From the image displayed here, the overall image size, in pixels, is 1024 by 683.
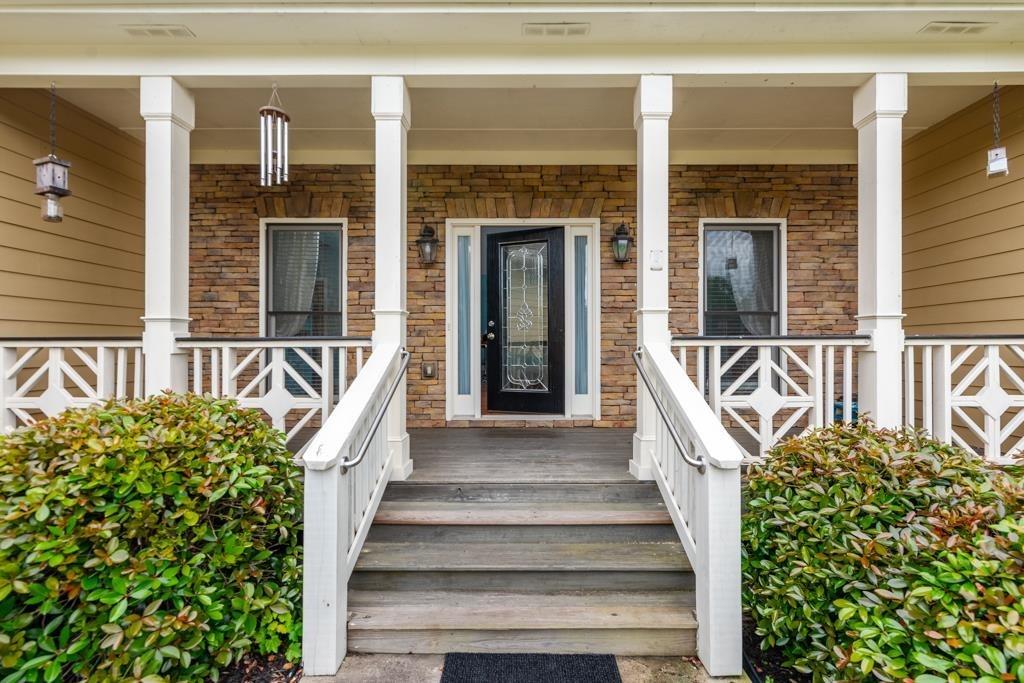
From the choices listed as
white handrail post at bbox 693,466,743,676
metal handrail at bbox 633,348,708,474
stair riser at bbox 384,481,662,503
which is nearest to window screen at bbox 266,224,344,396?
stair riser at bbox 384,481,662,503

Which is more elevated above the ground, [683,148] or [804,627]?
[683,148]

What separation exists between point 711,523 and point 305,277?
171 inches

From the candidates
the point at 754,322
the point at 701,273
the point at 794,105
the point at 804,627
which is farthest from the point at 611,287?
the point at 804,627

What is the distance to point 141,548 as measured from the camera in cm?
207

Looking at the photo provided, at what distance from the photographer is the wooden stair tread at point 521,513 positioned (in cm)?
282

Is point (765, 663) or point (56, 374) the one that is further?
point (56, 374)

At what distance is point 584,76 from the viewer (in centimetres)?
338

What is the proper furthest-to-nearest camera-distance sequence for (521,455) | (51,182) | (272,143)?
(521,455), (51,182), (272,143)

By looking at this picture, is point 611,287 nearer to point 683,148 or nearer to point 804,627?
point 683,148

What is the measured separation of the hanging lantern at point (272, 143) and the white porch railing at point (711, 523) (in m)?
2.55

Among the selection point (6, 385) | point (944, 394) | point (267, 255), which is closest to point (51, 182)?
point (6, 385)

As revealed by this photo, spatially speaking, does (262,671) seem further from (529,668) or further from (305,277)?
(305,277)

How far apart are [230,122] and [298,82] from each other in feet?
5.09

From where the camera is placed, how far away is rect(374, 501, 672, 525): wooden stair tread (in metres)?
2.82
